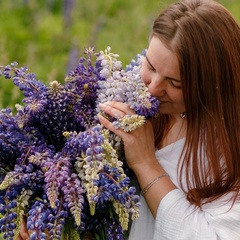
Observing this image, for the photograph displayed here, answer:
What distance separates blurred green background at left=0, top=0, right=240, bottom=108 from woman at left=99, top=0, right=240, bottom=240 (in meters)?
2.95

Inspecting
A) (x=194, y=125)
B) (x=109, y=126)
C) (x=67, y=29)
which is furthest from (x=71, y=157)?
(x=67, y=29)

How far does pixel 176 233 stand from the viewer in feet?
8.37

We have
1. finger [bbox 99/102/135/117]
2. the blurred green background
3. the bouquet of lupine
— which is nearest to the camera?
the bouquet of lupine

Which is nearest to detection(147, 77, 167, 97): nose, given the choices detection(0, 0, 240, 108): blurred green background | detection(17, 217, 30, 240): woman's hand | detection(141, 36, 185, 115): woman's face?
detection(141, 36, 185, 115): woman's face

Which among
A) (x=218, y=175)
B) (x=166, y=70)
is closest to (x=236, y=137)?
(x=218, y=175)

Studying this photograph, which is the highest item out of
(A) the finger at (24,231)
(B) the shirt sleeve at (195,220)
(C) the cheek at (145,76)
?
(C) the cheek at (145,76)

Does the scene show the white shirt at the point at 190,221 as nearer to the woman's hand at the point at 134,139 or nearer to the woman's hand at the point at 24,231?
the woman's hand at the point at 134,139

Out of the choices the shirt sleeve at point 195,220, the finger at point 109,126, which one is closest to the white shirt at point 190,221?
the shirt sleeve at point 195,220

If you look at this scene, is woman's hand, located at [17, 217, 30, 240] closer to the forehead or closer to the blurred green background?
the forehead

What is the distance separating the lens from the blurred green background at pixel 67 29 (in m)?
6.06

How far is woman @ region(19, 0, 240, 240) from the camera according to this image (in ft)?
8.23

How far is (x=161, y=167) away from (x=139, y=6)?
5.54 m

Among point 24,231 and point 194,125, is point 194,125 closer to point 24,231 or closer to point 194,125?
point 194,125

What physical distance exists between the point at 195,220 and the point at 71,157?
41 centimetres
